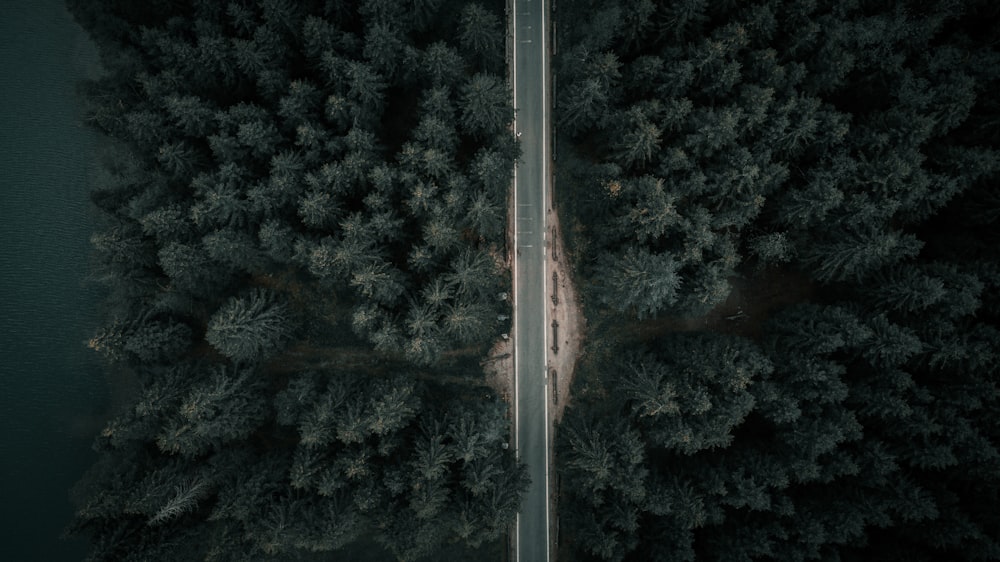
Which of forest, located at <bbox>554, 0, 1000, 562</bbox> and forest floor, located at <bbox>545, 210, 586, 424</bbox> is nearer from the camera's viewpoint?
forest, located at <bbox>554, 0, 1000, 562</bbox>

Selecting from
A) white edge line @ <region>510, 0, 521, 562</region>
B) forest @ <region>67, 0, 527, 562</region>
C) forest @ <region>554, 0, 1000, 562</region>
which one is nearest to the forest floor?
white edge line @ <region>510, 0, 521, 562</region>

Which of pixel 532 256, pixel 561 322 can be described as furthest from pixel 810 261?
pixel 532 256

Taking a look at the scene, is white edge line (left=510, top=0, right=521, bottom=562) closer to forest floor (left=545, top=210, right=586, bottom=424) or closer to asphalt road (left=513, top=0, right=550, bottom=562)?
asphalt road (left=513, top=0, right=550, bottom=562)

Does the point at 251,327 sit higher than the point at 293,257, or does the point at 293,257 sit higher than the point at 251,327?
the point at 293,257

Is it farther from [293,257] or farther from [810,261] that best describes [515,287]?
[810,261]

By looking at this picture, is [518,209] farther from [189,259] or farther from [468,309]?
[189,259]

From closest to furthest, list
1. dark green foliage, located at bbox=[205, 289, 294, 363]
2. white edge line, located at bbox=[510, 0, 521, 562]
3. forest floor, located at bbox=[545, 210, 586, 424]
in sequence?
1. dark green foliage, located at bbox=[205, 289, 294, 363]
2. white edge line, located at bbox=[510, 0, 521, 562]
3. forest floor, located at bbox=[545, 210, 586, 424]

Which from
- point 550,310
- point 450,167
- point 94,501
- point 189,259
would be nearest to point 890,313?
point 550,310
